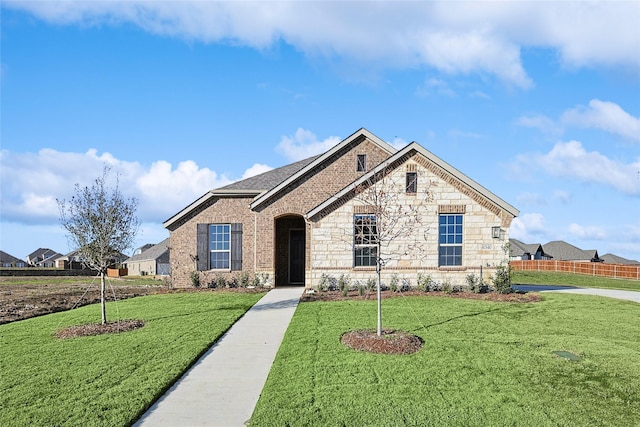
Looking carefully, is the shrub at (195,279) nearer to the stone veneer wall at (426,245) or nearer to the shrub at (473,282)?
the stone veneer wall at (426,245)

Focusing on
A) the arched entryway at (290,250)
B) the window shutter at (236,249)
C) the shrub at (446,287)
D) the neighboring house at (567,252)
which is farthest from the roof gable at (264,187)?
the neighboring house at (567,252)

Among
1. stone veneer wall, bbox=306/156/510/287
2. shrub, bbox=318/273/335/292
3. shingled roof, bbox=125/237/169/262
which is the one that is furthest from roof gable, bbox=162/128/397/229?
shingled roof, bbox=125/237/169/262

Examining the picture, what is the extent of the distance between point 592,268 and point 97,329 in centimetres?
3922

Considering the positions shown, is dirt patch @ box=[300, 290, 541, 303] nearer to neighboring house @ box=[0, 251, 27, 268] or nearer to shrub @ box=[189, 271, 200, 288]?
shrub @ box=[189, 271, 200, 288]

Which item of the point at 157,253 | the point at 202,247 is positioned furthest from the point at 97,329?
the point at 157,253

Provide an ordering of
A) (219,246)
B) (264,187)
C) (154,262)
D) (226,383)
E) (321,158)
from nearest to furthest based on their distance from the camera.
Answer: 1. (226,383)
2. (321,158)
3. (219,246)
4. (264,187)
5. (154,262)

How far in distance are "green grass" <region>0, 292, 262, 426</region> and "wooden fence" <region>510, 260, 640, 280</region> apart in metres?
33.8

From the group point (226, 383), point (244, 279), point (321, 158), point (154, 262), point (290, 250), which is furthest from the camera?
point (154, 262)

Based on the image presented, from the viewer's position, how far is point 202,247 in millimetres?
22469

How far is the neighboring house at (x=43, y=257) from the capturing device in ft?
295

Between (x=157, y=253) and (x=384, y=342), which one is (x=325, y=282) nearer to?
(x=384, y=342)

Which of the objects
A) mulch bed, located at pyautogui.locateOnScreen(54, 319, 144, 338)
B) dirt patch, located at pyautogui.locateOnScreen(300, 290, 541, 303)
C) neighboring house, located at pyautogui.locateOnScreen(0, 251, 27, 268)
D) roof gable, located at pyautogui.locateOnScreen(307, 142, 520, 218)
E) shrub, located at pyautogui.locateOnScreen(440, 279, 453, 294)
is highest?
roof gable, located at pyautogui.locateOnScreen(307, 142, 520, 218)

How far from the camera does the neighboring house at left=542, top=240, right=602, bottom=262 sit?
69875mm

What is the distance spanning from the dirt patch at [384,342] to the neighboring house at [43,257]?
93.3 meters
